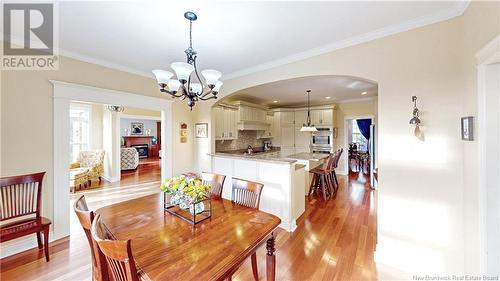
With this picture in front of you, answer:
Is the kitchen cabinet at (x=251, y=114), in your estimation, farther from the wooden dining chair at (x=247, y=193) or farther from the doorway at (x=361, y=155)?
the wooden dining chair at (x=247, y=193)

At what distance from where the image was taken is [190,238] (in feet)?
4.34

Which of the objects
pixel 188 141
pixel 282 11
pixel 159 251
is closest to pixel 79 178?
pixel 188 141

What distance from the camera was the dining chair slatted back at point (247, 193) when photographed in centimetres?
198

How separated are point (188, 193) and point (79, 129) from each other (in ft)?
21.6

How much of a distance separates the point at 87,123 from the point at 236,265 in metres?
7.18

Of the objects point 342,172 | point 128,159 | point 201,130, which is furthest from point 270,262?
point 128,159

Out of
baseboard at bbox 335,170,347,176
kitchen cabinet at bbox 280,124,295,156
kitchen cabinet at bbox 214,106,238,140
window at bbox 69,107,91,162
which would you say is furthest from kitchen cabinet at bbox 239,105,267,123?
window at bbox 69,107,91,162

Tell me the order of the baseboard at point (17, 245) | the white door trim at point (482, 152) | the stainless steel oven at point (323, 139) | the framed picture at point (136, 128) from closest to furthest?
1. the white door trim at point (482, 152)
2. the baseboard at point (17, 245)
3. the stainless steel oven at point (323, 139)
4. the framed picture at point (136, 128)

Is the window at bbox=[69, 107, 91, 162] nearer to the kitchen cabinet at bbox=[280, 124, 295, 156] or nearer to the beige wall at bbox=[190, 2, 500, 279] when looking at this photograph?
the kitchen cabinet at bbox=[280, 124, 295, 156]

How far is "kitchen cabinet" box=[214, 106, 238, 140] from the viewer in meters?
5.06

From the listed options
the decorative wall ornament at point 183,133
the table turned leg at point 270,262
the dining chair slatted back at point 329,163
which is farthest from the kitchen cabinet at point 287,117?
the table turned leg at point 270,262

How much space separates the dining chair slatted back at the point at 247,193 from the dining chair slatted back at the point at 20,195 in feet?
8.12

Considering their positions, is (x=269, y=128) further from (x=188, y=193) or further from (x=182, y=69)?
(x=188, y=193)

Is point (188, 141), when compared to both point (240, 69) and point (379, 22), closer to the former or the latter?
point (240, 69)
